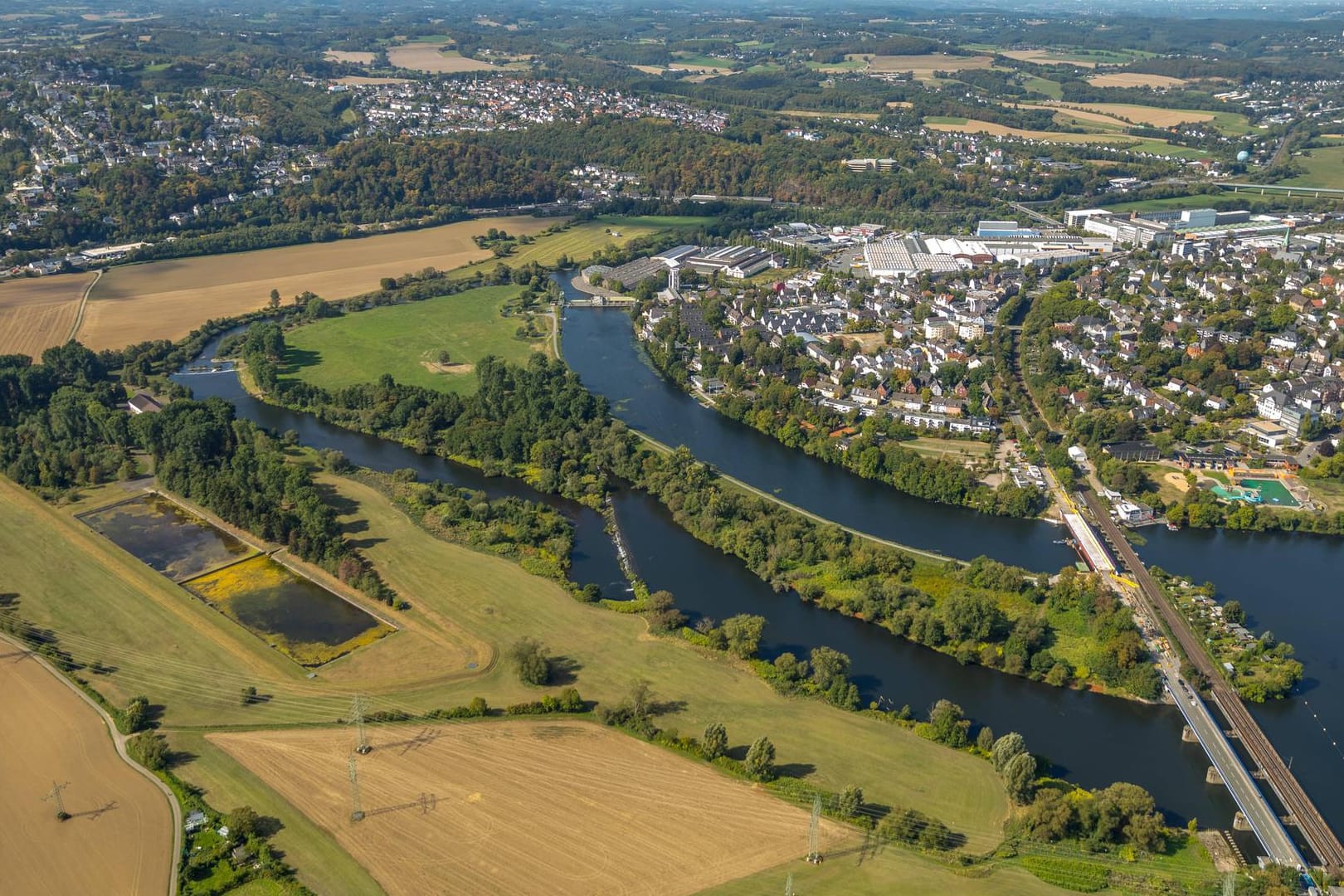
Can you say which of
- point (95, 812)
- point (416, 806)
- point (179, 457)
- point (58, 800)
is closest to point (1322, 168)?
point (179, 457)

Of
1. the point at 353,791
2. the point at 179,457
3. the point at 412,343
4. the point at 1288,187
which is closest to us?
the point at 353,791

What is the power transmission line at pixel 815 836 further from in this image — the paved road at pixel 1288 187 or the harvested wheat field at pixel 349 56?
the harvested wheat field at pixel 349 56

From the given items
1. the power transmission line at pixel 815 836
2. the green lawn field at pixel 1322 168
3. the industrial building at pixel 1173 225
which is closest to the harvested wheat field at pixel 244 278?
the industrial building at pixel 1173 225

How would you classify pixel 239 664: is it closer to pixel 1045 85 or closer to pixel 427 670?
pixel 427 670

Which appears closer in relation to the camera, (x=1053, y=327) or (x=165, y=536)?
(x=165, y=536)

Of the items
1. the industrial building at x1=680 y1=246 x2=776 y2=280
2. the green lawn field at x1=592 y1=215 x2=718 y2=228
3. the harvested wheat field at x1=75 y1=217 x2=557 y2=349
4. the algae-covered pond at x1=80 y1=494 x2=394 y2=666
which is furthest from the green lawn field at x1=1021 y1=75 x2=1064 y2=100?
the algae-covered pond at x1=80 y1=494 x2=394 y2=666

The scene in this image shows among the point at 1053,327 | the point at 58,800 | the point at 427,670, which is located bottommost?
the point at 58,800
